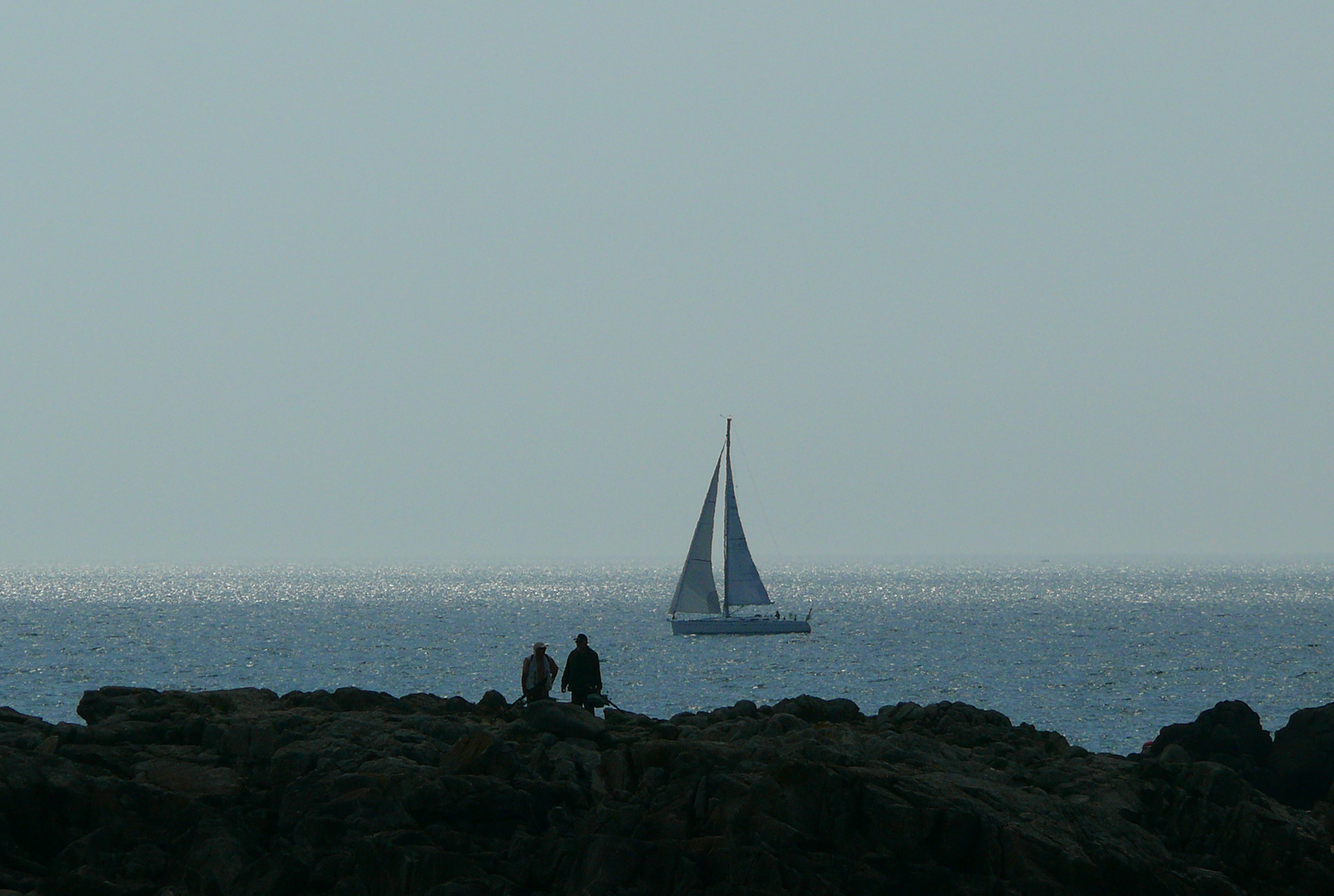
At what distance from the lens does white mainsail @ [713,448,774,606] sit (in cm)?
8975

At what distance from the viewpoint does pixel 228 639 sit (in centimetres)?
10175

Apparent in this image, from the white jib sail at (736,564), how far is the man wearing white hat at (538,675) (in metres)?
61.5

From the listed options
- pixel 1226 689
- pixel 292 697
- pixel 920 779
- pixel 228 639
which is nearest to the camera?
pixel 920 779

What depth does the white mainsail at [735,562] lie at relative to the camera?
8975cm

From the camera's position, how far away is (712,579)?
90938 mm

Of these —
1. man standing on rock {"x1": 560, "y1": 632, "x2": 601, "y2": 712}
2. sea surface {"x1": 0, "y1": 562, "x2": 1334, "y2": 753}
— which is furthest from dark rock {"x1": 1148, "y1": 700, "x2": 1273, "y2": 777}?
sea surface {"x1": 0, "y1": 562, "x2": 1334, "y2": 753}

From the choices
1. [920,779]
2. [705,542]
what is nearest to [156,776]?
[920,779]

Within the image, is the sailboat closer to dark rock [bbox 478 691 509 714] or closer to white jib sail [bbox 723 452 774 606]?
white jib sail [bbox 723 452 774 606]

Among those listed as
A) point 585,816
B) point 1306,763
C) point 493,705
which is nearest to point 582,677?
point 493,705

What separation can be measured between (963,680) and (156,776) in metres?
54.8

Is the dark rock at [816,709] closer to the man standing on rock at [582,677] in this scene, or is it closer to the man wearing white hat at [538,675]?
the man standing on rock at [582,677]

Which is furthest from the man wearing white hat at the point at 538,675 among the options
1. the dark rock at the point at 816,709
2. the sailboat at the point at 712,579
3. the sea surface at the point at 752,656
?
the sailboat at the point at 712,579

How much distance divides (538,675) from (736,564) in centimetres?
6396

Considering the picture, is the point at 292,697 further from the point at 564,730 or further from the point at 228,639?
the point at 228,639
